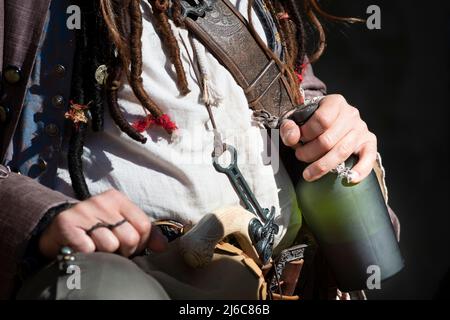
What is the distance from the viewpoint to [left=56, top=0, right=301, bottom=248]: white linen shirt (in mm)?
1505

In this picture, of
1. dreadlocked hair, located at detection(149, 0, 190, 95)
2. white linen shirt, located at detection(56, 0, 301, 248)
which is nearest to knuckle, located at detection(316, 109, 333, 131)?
white linen shirt, located at detection(56, 0, 301, 248)

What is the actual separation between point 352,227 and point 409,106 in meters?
1.86

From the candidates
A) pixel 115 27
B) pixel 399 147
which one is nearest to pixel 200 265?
pixel 115 27

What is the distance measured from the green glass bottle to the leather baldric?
22 cm

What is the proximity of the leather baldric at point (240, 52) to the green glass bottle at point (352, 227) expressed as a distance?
Answer: 0.22 meters

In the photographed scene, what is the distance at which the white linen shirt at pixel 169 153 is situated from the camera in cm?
150

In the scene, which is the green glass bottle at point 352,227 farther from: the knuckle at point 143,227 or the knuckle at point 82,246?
the knuckle at point 82,246

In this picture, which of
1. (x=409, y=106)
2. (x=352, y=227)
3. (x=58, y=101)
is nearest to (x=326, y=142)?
(x=352, y=227)

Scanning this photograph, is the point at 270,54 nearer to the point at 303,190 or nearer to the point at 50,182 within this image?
the point at 303,190

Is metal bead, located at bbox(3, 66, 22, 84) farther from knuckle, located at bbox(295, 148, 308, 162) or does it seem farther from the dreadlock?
knuckle, located at bbox(295, 148, 308, 162)

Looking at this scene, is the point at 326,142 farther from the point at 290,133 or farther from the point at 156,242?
the point at 156,242

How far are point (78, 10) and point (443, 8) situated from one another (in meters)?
2.16

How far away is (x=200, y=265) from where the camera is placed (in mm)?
1362

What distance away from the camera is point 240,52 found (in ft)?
5.47
